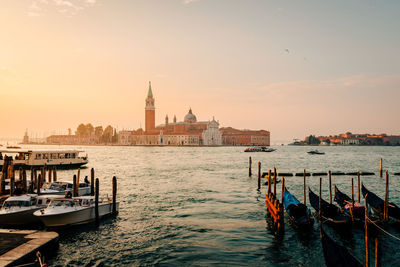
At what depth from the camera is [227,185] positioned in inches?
939

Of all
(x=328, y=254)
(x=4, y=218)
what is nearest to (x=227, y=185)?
(x=4, y=218)

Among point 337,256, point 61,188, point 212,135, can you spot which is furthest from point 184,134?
point 337,256

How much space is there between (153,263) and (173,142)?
12486 centimetres

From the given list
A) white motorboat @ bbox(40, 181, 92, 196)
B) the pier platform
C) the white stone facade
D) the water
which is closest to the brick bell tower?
the white stone facade

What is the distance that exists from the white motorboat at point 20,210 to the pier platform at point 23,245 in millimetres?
2167

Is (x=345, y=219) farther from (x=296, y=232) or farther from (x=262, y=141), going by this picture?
(x=262, y=141)

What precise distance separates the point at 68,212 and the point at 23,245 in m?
3.18

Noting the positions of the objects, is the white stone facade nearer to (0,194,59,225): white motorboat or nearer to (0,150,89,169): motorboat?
(0,150,89,169): motorboat

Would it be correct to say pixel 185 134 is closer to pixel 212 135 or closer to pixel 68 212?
pixel 212 135

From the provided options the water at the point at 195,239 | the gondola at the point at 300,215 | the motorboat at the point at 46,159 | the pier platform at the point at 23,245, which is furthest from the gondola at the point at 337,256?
the motorboat at the point at 46,159

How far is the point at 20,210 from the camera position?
1193 centimetres

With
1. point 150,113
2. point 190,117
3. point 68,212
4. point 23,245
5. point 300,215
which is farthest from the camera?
point 190,117

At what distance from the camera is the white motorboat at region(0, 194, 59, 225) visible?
462 inches

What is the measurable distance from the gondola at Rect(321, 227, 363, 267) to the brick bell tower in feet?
431
